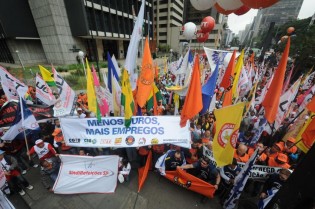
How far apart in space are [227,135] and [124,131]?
8.71ft

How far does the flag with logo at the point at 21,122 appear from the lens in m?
4.31

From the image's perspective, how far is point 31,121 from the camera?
4.49 m

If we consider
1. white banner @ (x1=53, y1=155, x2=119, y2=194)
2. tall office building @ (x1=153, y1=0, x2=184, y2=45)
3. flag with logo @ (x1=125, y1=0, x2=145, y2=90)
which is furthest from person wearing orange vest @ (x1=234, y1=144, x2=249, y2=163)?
tall office building @ (x1=153, y1=0, x2=184, y2=45)

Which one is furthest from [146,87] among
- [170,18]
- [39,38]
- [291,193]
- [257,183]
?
[170,18]

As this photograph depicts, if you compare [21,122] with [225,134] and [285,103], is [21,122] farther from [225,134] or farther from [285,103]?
[285,103]

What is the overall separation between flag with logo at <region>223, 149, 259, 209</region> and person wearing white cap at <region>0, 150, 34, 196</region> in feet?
18.4

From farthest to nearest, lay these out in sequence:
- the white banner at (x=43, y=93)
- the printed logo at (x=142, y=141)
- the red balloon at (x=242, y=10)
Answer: the white banner at (x=43, y=93) → the red balloon at (x=242, y=10) → the printed logo at (x=142, y=141)

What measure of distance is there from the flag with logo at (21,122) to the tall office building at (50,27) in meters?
18.7

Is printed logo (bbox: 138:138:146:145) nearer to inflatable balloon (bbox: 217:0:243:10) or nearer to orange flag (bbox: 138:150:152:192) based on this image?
orange flag (bbox: 138:150:152:192)

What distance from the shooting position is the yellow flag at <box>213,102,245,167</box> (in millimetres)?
3178

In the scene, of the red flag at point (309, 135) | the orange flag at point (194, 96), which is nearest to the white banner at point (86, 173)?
the orange flag at point (194, 96)

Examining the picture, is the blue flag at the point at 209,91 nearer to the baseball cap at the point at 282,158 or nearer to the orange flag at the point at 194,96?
the orange flag at the point at 194,96

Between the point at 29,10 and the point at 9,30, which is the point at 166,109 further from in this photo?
the point at 29,10

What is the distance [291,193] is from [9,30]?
30.3 meters
